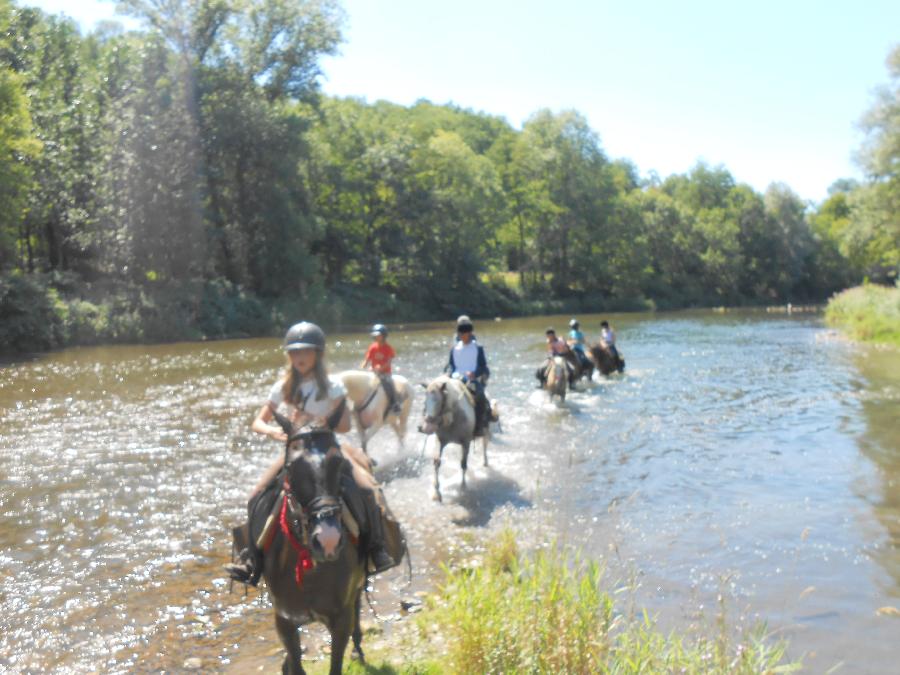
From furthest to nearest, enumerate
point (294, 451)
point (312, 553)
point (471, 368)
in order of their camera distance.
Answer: point (471, 368) < point (294, 451) < point (312, 553)

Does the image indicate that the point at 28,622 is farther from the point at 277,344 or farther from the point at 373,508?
the point at 277,344

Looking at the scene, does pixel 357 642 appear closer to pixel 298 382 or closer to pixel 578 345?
pixel 298 382

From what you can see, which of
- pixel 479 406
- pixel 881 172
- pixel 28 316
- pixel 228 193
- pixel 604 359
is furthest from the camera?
pixel 228 193

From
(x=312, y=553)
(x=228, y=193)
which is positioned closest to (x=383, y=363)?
(x=312, y=553)

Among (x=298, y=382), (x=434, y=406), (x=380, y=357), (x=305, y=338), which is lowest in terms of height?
(x=434, y=406)

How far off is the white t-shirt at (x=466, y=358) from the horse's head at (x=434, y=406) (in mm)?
1280

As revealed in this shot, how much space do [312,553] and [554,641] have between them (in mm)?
1690

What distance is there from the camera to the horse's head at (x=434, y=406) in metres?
11.2

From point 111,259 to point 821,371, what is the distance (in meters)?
33.9

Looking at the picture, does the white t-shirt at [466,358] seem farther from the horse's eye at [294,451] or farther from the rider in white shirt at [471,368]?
the horse's eye at [294,451]

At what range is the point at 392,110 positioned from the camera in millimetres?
79312

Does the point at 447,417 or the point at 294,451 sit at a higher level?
the point at 294,451

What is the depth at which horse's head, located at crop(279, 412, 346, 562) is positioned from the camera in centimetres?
435

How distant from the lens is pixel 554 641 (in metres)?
4.90
